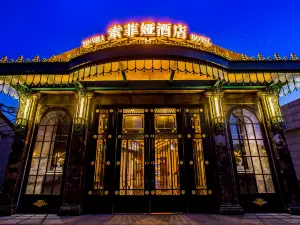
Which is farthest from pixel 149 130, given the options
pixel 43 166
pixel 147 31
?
pixel 43 166

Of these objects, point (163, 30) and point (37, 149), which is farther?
point (163, 30)

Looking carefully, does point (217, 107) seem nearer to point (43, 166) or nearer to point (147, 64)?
point (147, 64)

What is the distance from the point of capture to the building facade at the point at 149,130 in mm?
6133

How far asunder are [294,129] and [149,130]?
8.19 m

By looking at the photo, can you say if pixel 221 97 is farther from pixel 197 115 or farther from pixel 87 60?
pixel 87 60

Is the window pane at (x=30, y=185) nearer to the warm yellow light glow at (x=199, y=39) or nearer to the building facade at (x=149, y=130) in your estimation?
the building facade at (x=149, y=130)

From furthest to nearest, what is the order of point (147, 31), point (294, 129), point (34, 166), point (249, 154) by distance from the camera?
point (294, 129) < point (147, 31) < point (249, 154) < point (34, 166)

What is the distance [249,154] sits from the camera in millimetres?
6965

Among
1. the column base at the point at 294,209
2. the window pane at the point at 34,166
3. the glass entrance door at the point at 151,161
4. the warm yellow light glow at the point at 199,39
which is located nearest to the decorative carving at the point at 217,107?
the glass entrance door at the point at 151,161

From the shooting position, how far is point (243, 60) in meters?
6.72

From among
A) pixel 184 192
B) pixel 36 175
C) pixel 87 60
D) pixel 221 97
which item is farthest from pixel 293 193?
pixel 36 175

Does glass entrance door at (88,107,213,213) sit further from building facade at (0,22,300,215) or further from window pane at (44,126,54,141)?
window pane at (44,126,54,141)

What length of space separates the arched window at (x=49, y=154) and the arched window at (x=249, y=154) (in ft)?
22.9

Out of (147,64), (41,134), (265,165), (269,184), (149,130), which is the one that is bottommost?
(269,184)
